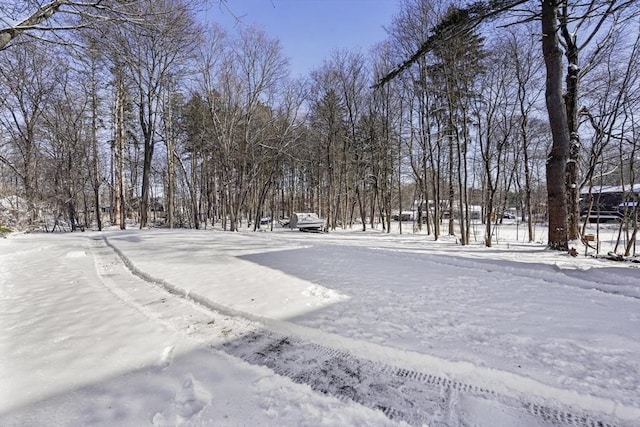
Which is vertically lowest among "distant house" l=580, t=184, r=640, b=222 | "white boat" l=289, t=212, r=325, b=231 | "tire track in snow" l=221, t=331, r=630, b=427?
"tire track in snow" l=221, t=331, r=630, b=427

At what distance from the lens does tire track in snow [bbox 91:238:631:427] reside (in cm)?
175

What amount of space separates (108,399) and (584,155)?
1731cm

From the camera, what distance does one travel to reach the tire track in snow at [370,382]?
175 cm

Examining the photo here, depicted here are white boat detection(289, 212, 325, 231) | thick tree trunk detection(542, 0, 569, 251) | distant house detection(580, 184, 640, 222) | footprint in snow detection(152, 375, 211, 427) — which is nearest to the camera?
footprint in snow detection(152, 375, 211, 427)

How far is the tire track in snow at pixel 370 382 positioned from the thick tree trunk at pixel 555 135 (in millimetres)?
7328

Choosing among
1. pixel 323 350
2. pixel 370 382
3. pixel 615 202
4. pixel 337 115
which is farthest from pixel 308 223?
pixel 615 202

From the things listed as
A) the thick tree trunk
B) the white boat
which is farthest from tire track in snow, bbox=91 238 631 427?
the white boat

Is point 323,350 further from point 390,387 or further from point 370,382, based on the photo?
point 390,387

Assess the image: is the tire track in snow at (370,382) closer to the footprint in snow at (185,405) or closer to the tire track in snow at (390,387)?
the tire track in snow at (390,387)

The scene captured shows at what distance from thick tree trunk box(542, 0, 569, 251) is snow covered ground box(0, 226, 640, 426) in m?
2.90

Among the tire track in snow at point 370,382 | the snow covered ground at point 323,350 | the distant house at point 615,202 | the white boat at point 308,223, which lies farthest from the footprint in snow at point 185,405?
the white boat at point 308,223

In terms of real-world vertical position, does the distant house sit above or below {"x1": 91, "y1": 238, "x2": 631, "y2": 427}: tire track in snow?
above

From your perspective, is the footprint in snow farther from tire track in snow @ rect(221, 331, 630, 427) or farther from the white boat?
the white boat

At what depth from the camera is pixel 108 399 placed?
193 cm
